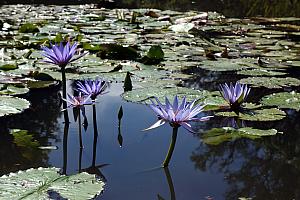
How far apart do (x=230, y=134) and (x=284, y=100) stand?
1.45ft

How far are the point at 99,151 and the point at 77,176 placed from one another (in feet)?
A: 0.92

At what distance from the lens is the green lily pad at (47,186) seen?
0.97m

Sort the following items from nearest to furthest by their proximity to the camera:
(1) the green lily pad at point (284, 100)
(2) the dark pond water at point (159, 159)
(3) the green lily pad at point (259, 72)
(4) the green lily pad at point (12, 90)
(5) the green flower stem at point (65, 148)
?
(2) the dark pond water at point (159, 159)
(5) the green flower stem at point (65, 148)
(1) the green lily pad at point (284, 100)
(4) the green lily pad at point (12, 90)
(3) the green lily pad at point (259, 72)

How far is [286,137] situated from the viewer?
1513 mm

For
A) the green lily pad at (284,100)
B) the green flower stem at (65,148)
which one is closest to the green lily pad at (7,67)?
the green flower stem at (65,148)

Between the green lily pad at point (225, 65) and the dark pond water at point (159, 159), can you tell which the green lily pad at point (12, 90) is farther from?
the green lily pad at point (225, 65)

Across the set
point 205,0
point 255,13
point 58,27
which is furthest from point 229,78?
point 205,0

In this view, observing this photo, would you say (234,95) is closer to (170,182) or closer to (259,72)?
(170,182)

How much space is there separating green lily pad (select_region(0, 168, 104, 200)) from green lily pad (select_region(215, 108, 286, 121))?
73 centimetres

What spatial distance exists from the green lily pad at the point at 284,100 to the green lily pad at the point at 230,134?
316mm

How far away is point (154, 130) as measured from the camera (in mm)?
1568

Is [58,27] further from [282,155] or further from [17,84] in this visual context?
[282,155]

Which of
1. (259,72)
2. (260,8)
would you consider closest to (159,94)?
(259,72)

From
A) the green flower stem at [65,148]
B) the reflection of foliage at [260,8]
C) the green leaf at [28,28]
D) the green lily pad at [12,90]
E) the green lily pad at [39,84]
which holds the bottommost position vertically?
the green flower stem at [65,148]
